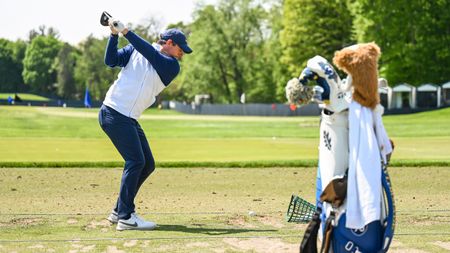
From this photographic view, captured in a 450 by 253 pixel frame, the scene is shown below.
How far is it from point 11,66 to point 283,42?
84094 mm

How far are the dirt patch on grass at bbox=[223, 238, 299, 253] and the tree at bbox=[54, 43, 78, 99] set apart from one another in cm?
12355

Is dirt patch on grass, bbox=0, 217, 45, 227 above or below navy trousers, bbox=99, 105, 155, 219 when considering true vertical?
below

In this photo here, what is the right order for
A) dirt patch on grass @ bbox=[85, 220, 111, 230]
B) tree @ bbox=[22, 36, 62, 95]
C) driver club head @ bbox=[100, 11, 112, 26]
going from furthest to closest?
tree @ bbox=[22, 36, 62, 95], dirt patch on grass @ bbox=[85, 220, 111, 230], driver club head @ bbox=[100, 11, 112, 26]

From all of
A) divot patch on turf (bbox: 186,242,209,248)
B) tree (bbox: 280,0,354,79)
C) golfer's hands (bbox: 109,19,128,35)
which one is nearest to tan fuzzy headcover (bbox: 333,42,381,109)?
divot patch on turf (bbox: 186,242,209,248)

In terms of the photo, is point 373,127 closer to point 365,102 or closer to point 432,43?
point 365,102

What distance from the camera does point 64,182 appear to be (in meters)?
12.7

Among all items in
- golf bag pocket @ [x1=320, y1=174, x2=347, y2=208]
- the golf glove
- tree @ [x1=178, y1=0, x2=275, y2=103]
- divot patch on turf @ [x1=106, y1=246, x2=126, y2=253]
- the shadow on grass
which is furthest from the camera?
tree @ [x1=178, y1=0, x2=275, y2=103]

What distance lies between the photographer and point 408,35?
56.9m

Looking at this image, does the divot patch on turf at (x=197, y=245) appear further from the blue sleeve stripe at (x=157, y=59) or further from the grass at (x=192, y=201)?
the blue sleeve stripe at (x=157, y=59)

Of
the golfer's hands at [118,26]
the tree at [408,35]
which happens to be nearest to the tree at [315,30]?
the tree at [408,35]

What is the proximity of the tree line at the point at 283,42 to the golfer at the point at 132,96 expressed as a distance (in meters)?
46.9

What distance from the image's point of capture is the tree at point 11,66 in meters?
Result: 135

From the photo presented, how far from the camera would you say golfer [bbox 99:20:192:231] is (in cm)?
806

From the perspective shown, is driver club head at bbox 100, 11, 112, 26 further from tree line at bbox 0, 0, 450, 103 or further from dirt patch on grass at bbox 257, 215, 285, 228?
tree line at bbox 0, 0, 450, 103
